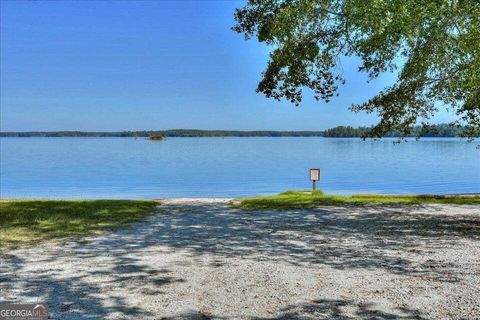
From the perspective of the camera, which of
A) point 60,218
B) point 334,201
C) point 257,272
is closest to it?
point 257,272

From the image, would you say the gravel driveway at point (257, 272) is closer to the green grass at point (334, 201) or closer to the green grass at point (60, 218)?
the green grass at point (60, 218)

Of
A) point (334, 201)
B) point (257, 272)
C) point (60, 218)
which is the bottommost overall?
point (334, 201)

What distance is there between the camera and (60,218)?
15625 millimetres

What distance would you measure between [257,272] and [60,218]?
31.9 ft

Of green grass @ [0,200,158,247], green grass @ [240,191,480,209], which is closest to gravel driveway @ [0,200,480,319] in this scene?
green grass @ [0,200,158,247]

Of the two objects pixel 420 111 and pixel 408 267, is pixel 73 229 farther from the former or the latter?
pixel 420 111

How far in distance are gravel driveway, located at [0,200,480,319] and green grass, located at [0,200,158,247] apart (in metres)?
1.21

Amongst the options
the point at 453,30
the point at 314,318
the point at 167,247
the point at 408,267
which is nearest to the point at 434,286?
the point at 408,267

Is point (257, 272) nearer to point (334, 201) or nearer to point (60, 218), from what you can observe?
point (60, 218)

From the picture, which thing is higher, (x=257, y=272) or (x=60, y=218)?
(x=257, y=272)

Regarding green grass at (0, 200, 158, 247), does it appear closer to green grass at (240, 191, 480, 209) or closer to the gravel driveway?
the gravel driveway

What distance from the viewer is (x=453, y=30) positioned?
14.2 m

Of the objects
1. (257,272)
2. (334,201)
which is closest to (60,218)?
(257,272)

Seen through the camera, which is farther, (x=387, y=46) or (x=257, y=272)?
(x=387, y=46)
